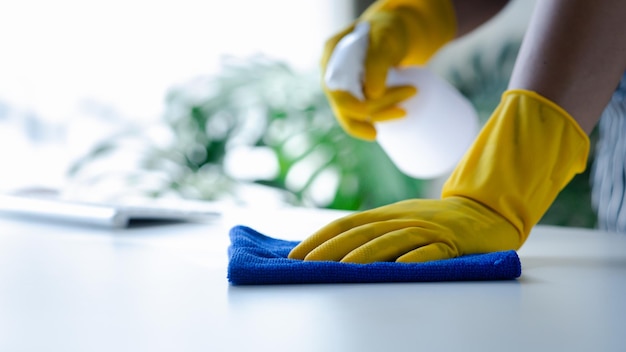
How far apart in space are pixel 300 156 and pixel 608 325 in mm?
2031

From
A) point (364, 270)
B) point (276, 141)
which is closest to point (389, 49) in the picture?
point (364, 270)

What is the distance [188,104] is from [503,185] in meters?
2.00

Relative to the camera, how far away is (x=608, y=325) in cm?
39

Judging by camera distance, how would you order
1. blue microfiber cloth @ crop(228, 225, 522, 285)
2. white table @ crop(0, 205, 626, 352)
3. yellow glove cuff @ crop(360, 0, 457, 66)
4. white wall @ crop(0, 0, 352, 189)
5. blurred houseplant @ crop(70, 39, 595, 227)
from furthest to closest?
white wall @ crop(0, 0, 352, 189), blurred houseplant @ crop(70, 39, 595, 227), yellow glove cuff @ crop(360, 0, 457, 66), blue microfiber cloth @ crop(228, 225, 522, 285), white table @ crop(0, 205, 626, 352)

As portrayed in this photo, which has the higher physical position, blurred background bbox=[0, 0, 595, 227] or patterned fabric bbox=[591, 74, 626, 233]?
blurred background bbox=[0, 0, 595, 227]

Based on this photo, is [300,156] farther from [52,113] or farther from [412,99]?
[412,99]

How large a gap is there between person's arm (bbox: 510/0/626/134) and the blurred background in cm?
163

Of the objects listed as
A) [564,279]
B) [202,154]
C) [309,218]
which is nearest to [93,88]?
[202,154]

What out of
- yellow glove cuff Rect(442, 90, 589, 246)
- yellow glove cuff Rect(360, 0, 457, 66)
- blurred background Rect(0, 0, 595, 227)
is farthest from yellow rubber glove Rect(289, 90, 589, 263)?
blurred background Rect(0, 0, 595, 227)

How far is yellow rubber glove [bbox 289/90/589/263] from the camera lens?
618 millimetres

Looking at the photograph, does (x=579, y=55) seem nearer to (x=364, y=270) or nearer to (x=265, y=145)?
(x=364, y=270)

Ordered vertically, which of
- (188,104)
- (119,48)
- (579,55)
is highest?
(119,48)

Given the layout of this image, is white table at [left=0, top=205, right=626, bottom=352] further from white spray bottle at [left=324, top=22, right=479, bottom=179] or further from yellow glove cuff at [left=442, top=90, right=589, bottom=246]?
white spray bottle at [left=324, top=22, right=479, bottom=179]

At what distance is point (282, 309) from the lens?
43cm
